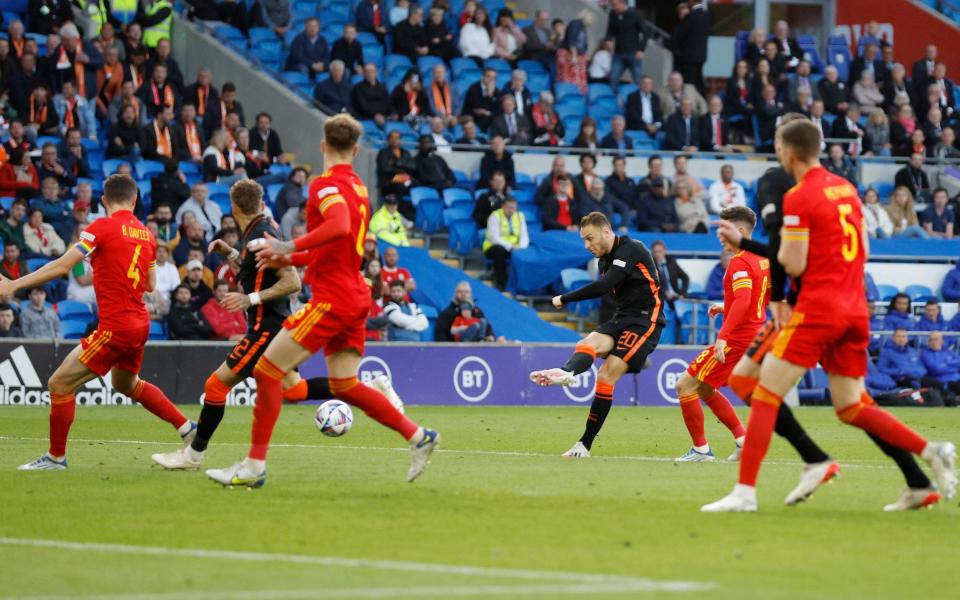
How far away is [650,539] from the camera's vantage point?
8219 mm

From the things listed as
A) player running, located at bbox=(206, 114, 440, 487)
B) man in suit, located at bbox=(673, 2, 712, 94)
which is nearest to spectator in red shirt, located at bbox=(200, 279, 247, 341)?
player running, located at bbox=(206, 114, 440, 487)

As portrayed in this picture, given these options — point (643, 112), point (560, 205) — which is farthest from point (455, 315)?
point (643, 112)

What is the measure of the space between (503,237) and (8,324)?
8.81 meters

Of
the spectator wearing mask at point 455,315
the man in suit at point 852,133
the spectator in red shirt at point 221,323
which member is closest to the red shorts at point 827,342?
the spectator in red shirt at point 221,323

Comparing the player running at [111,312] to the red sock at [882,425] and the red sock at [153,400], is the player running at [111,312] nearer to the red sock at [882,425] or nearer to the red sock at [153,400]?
the red sock at [153,400]

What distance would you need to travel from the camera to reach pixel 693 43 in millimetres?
33531

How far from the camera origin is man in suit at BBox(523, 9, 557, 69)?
107ft

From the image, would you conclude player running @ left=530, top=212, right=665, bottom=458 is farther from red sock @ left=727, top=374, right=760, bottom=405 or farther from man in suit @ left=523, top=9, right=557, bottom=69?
man in suit @ left=523, top=9, right=557, bottom=69

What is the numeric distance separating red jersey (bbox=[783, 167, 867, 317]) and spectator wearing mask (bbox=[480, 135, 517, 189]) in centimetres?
1910

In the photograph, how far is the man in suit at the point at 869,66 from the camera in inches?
1361

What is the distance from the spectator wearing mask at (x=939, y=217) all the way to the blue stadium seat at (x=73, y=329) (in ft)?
53.9

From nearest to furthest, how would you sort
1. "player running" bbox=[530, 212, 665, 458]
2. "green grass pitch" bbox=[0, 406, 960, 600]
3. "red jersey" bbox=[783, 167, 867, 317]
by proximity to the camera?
"green grass pitch" bbox=[0, 406, 960, 600]
"red jersey" bbox=[783, 167, 867, 317]
"player running" bbox=[530, 212, 665, 458]

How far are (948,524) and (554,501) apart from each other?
93.3 inches

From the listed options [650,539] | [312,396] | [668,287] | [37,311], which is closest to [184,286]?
[37,311]
